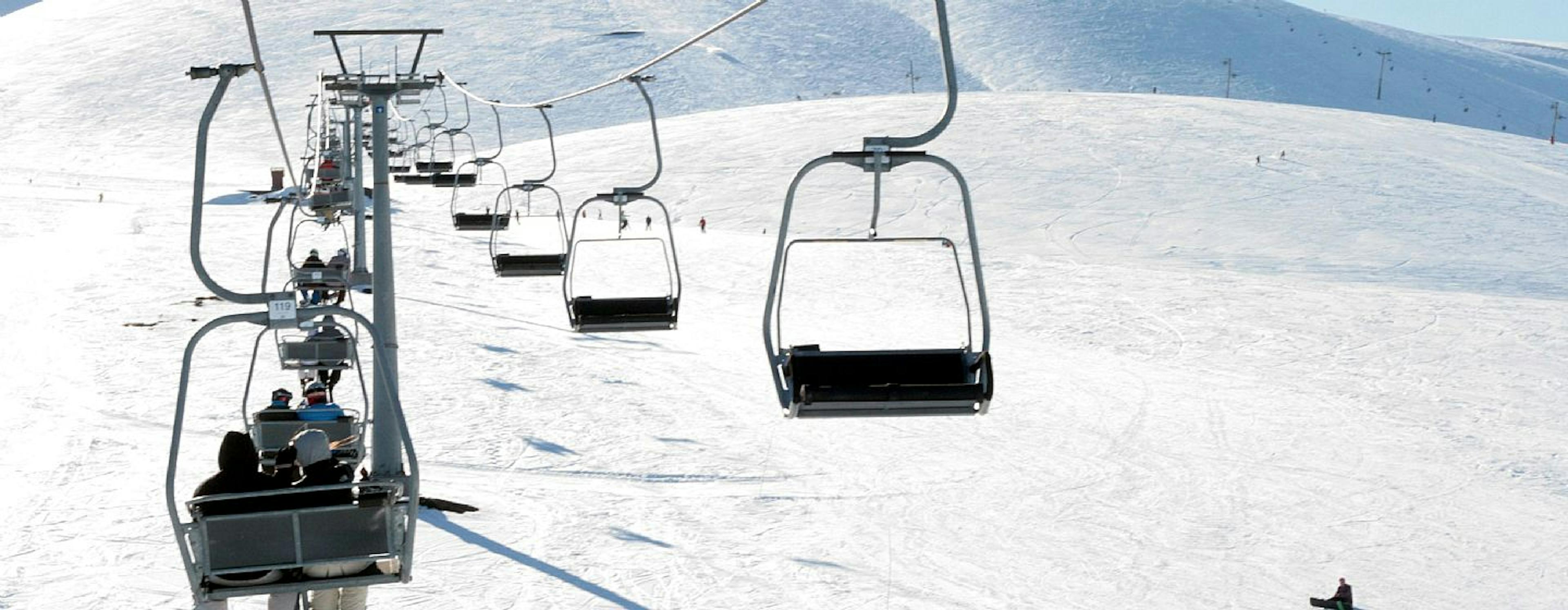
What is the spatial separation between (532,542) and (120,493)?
369 cm

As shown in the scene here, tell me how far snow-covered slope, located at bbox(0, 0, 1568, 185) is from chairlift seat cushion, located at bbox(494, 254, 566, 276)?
2059 inches

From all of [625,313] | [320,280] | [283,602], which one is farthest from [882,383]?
[625,313]

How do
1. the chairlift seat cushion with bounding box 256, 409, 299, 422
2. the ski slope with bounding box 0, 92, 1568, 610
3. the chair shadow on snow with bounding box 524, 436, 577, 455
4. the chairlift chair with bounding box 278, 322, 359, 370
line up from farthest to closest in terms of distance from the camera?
the chair shadow on snow with bounding box 524, 436, 577, 455 → the ski slope with bounding box 0, 92, 1568, 610 → the chairlift chair with bounding box 278, 322, 359, 370 → the chairlift seat cushion with bounding box 256, 409, 299, 422

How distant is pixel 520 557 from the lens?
11.7m

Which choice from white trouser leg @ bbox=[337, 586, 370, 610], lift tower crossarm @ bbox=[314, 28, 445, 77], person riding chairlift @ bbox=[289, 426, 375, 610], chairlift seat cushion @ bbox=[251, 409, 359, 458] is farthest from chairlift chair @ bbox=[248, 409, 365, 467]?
person riding chairlift @ bbox=[289, 426, 375, 610]

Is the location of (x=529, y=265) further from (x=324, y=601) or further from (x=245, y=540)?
(x=245, y=540)

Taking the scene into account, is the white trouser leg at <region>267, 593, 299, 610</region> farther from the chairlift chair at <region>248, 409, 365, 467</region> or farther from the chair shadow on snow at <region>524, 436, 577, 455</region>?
the chair shadow on snow at <region>524, 436, 577, 455</region>

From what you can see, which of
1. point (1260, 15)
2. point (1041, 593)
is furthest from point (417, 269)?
point (1260, 15)

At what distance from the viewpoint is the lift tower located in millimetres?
10195

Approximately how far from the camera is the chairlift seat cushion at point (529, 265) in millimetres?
14633

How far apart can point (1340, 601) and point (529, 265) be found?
7.91m

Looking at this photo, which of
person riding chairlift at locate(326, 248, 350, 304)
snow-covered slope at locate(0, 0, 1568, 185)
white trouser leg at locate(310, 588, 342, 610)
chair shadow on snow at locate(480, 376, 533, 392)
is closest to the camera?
white trouser leg at locate(310, 588, 342, 610)

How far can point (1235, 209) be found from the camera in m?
38.9

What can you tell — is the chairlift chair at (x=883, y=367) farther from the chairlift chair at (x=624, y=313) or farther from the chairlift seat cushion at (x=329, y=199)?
the chairlift seat cushion at (x=329, y=199)
